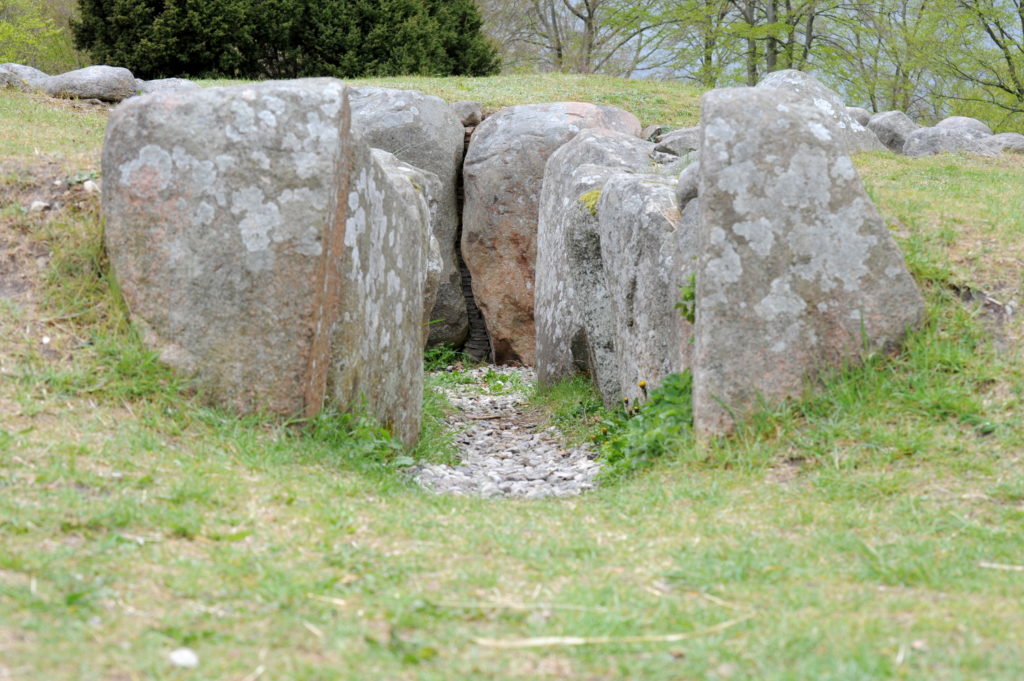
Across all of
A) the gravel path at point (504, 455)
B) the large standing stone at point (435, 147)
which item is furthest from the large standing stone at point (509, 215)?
the gravel path at point (504, 455)

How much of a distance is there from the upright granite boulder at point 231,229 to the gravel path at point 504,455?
1.31 meters

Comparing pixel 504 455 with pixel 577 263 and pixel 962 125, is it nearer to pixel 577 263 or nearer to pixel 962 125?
pixel 577 263

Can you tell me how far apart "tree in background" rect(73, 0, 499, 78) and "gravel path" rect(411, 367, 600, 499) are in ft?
34.1

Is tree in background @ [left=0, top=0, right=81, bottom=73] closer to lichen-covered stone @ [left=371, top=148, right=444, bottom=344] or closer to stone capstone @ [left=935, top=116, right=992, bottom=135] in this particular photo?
lichen-covered stone @ [left=371, top=148, right=444, bottom=344]

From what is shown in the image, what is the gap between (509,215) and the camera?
12.4 metres

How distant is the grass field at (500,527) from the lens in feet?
9.60

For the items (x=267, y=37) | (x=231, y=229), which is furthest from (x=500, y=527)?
(x=267, y=37)

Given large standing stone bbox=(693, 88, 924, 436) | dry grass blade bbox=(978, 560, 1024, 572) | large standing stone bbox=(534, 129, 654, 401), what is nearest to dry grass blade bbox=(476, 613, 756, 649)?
dry grass blade bbox=(978, 560, 1024, 572)

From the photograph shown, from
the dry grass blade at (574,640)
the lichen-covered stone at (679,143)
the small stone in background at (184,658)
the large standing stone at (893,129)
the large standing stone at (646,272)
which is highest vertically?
the large standing stone at (893,129)

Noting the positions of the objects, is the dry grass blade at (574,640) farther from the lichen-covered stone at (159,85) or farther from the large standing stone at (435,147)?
the lichen-covered stone at (159,85)

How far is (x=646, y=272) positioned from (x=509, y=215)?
220 inches

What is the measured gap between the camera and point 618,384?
7.98 m

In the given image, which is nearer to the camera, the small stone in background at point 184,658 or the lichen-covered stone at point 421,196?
the small stone in background at point 184,658

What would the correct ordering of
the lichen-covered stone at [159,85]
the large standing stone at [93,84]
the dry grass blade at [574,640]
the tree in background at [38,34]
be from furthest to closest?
the tree in background at [38,34], the lichen-covered stone at [159,85], the large standing stone at [93,84], the dry grass blade at [574,640]
